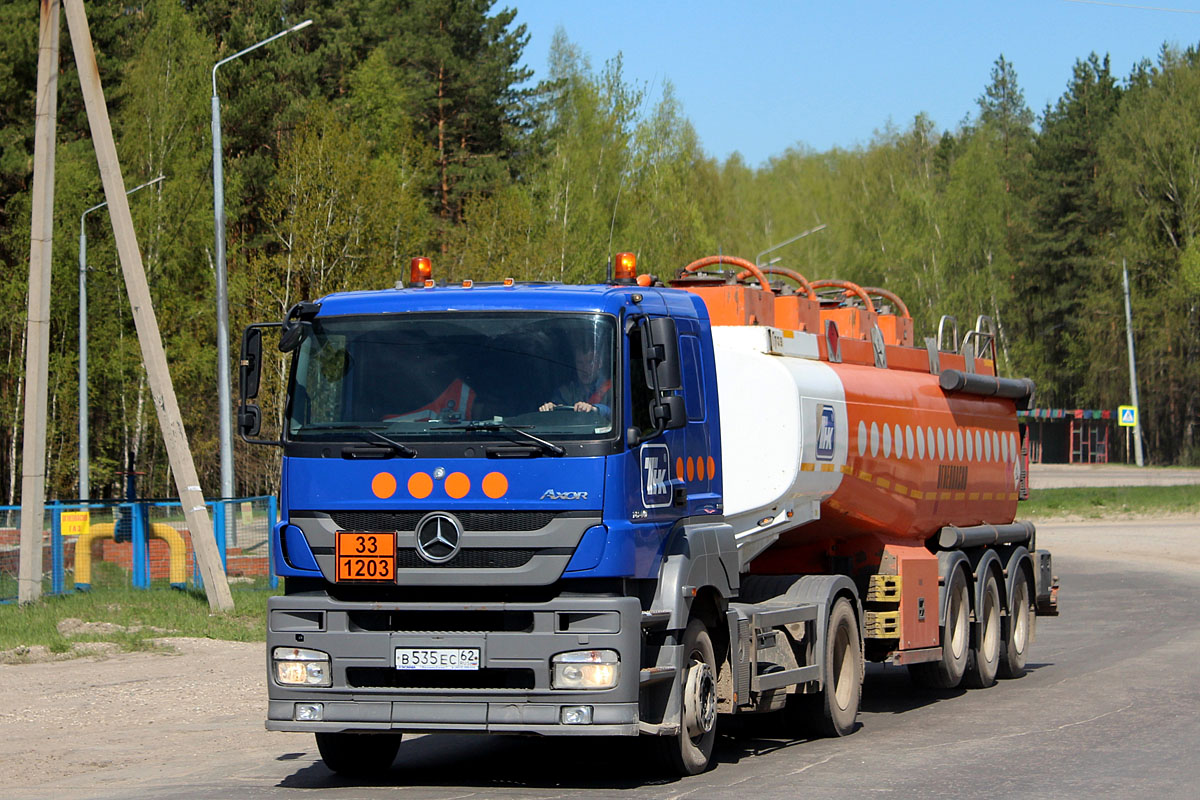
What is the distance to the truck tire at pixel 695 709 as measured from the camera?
9414mm

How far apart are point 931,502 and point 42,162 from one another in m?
12.2

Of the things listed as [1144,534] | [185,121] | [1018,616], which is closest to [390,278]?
[185,121]

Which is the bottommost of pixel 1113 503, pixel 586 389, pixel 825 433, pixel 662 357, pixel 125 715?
pixel 125 715

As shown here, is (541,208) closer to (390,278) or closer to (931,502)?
(390,278)

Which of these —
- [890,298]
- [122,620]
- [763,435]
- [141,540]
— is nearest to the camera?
[763,435]

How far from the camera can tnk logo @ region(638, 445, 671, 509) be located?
913 centimetres

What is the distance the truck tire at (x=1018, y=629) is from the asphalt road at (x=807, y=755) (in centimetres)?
20

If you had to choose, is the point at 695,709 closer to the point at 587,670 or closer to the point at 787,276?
the point at 587,670

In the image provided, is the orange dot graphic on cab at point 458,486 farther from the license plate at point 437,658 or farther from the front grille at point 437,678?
the front grille at point 437,678

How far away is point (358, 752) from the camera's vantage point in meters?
10.1

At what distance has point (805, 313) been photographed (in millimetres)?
12656

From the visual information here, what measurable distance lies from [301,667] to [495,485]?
1560mm

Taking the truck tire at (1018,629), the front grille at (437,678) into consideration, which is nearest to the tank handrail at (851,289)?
the truck tire at (1018,629)

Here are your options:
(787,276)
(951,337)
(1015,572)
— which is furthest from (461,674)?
(951,337)
